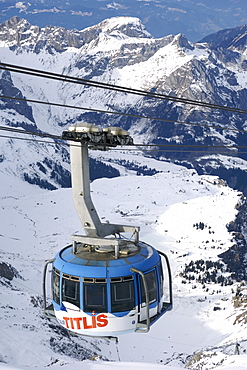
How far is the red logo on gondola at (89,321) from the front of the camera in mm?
16672

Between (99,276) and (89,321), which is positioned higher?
(99,276)

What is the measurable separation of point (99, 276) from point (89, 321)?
1.79 meters

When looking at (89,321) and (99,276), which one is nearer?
(99,276)

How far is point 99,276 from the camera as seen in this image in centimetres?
1627

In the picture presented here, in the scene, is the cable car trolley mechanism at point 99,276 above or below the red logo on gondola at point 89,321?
above

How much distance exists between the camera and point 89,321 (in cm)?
1677

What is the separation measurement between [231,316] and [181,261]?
5180cm

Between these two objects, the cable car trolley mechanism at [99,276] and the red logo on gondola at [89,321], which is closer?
the cable car trolley mechanism at [99,276]

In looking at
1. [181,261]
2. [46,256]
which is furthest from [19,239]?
[181,261]

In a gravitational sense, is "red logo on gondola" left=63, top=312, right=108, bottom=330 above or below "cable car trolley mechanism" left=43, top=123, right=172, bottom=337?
below

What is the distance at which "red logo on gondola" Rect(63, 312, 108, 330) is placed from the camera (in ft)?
54.7

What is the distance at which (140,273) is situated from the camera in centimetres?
1634

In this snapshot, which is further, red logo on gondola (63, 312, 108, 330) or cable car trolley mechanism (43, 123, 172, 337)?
red logo on gondola (63, 312, 108, 330)

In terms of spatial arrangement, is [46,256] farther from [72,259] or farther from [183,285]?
[72,259]
